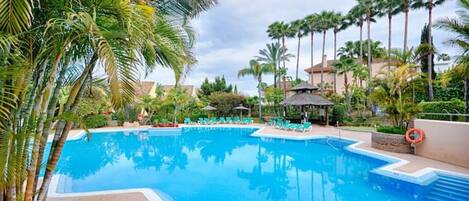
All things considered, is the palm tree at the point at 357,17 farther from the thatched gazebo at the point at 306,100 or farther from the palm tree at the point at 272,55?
the thatched gazebo at the point at 306,100

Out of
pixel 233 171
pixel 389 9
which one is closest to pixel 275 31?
pixel 389 9

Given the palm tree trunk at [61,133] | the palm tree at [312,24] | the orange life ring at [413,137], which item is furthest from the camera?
the palm tree at [312,24]

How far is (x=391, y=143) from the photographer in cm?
1292

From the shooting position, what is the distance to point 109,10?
3.16 m

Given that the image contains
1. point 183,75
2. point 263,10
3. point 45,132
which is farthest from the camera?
point 263,10

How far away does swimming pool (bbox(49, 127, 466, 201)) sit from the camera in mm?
8148

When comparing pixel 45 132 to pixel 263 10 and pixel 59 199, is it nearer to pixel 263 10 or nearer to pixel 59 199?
pixel 59 199

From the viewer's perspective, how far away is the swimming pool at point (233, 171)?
815 centimetres

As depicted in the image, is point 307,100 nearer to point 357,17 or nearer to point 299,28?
point 357,17

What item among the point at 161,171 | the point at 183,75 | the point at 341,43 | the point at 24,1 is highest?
the point at 341,43

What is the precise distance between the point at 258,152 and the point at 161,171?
18.1 ft

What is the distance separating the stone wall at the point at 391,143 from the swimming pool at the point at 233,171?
132 cm

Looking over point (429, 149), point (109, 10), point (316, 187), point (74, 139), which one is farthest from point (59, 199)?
point (74, 139)

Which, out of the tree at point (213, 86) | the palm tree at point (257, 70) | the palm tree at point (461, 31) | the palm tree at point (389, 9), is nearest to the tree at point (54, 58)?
the palm tree at point (461, 31)
